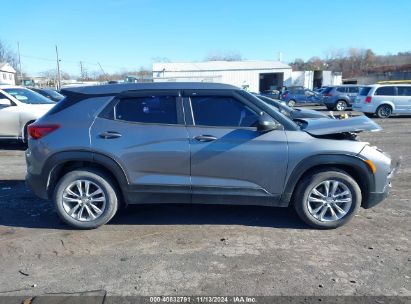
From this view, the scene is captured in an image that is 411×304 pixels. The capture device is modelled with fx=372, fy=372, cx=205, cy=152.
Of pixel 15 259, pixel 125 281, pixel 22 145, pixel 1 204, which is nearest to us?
pixel 125 281

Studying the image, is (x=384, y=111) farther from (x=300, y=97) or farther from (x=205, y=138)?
(x=205, y=138)

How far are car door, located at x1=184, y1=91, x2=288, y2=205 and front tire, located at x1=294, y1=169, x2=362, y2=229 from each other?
332mm

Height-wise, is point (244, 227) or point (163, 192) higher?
point (163, 192)

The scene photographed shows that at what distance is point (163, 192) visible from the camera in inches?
177

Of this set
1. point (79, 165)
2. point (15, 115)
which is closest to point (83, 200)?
point (79, 165)

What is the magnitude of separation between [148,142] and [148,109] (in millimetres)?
425

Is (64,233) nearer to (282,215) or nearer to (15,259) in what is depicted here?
(15,259)

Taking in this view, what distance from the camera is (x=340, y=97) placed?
81.8 ft

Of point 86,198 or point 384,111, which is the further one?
point 384,111

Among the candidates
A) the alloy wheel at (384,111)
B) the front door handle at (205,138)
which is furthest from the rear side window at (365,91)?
the front door handle at (205,138)

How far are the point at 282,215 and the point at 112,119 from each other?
2584 mm

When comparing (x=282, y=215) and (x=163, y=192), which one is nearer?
(x=163, y=192)

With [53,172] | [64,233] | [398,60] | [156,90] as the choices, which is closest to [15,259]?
[64,233]

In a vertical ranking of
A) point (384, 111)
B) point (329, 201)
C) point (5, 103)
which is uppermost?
point (5, 103)
